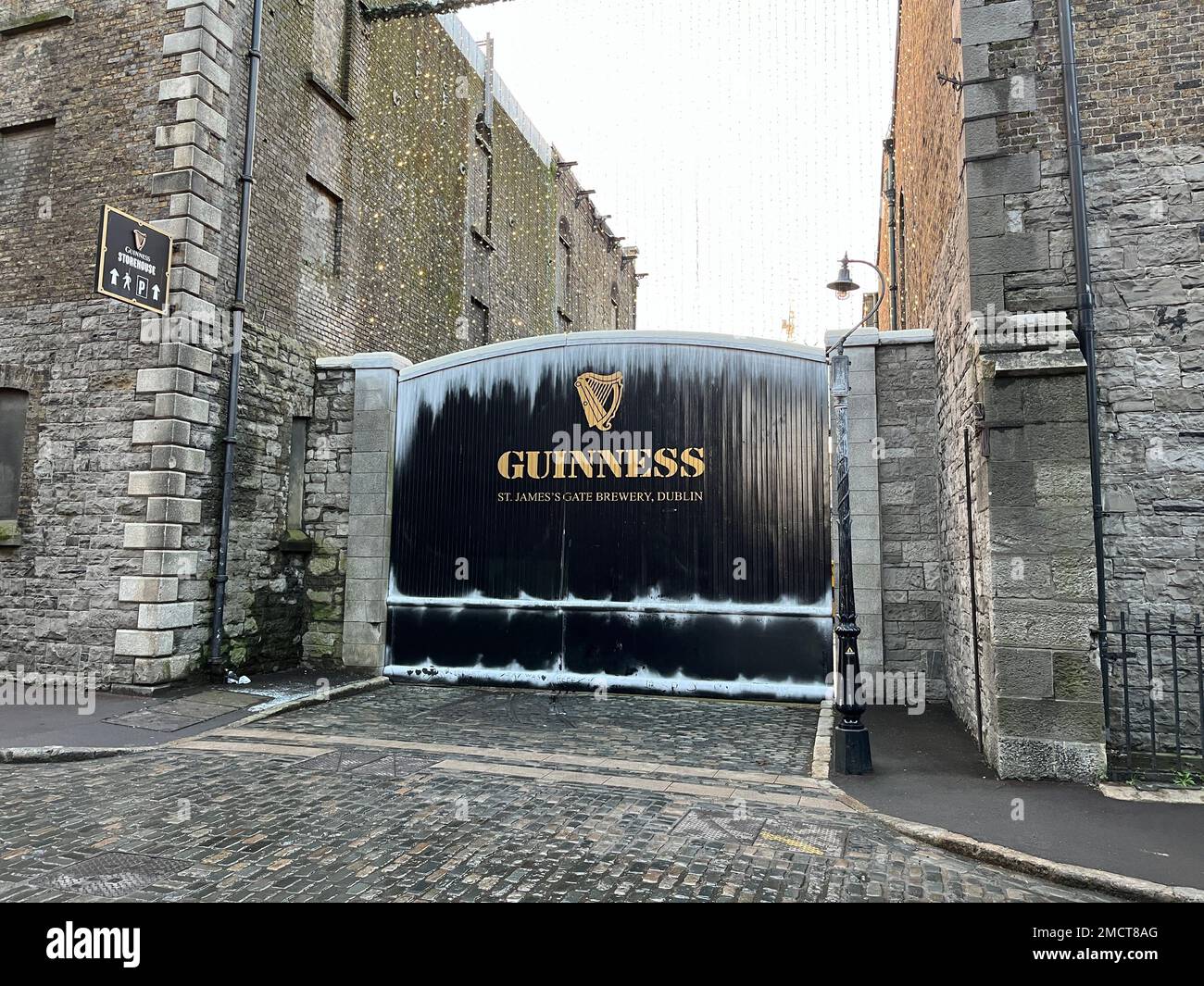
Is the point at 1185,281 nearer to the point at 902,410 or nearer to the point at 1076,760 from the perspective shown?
the point at 902,410

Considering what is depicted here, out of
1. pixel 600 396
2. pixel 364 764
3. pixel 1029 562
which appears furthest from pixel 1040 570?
pixel 600 396

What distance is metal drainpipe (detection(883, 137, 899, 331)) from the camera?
15906 millimetres

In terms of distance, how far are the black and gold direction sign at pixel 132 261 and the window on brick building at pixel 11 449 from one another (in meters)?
2.57

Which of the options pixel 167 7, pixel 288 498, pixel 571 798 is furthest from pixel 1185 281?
pixel 167 7

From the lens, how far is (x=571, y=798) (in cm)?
606

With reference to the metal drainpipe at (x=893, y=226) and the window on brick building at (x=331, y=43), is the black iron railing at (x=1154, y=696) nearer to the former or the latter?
the metal drainpipe at (x=893, y=226)

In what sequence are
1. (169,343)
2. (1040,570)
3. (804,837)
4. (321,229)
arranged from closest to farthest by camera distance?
(804,837) < (1040,570) < (169,343) < (321,229)

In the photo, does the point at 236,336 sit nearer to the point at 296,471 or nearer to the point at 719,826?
the point at 296,471

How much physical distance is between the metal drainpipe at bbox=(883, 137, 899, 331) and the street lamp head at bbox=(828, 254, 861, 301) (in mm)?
8451

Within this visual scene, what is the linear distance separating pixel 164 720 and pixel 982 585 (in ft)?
27.0

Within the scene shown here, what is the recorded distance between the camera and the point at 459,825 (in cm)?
536

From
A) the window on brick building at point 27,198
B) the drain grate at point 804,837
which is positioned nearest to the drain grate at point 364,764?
the drain grate at point 804,837

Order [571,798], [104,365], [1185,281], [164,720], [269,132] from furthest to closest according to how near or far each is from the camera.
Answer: [269,132]
[104,365]
[164,720]
[1185,281]
[571,798]

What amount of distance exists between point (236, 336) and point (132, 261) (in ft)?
5.60
